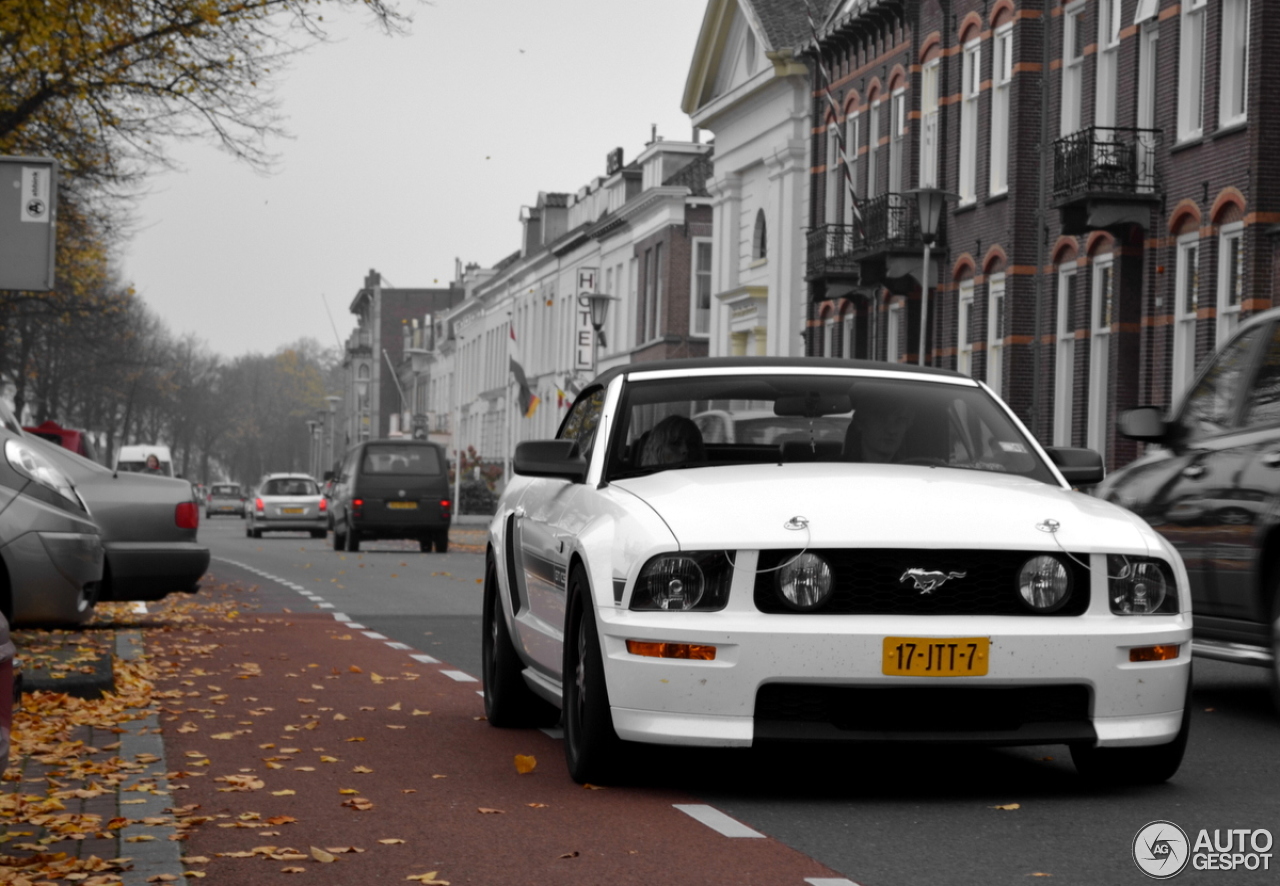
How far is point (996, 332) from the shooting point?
34.4 m

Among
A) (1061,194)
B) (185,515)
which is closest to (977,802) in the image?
(185,515)

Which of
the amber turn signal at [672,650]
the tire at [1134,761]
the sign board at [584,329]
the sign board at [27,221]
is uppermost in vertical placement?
the sign board at [584,329]

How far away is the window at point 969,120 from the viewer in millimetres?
35375

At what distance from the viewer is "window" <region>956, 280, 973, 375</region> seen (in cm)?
3553

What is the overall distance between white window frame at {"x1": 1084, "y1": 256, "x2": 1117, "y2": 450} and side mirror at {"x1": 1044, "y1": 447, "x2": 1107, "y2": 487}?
21988 millimetres

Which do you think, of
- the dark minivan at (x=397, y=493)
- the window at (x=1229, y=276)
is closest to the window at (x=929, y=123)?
the dark minivan at (x=397, y=493)

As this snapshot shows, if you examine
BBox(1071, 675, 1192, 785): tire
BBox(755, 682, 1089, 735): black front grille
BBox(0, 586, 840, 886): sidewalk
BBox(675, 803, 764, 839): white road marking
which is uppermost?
BBox(755, 682, 1089, 735): black front grille

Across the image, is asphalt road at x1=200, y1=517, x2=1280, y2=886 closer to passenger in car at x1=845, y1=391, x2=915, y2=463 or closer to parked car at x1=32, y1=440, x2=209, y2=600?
passenger in car at x1=845, y1=391, x2=915, y2=463

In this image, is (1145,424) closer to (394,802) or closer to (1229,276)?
(394,802)

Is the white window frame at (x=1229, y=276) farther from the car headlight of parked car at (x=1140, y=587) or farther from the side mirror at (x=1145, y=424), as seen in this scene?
the car headlight of parked car at (x=1140, y=587)

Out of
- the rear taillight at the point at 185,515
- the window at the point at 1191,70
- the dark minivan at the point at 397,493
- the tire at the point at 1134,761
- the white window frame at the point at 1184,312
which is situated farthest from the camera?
the dark minivan at the point at 397,493

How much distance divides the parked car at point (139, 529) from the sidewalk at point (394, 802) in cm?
356

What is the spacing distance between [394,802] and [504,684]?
2.20 metres

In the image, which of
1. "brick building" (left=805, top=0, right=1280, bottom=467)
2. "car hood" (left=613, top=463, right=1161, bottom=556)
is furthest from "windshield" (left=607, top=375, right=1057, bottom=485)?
"brick building" (left=805, top=0, right=1280, bottom=467)
